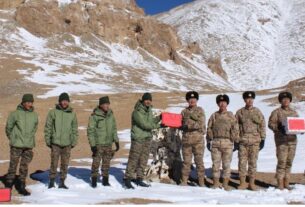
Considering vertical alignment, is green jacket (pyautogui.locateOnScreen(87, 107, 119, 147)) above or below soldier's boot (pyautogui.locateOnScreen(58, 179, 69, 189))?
above

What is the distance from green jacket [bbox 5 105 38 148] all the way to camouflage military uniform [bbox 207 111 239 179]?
436 centimetres

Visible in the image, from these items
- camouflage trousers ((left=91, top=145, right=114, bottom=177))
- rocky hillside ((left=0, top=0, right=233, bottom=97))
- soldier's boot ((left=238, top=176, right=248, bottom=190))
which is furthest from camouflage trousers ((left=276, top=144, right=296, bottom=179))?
rocky hillside ((left=0, top=0, right=233, bottom=97))

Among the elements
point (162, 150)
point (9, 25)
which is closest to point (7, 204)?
point (162, 150)

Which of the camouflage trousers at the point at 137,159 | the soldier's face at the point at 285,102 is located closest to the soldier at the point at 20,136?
the camouflage trousers at the point at 137,159

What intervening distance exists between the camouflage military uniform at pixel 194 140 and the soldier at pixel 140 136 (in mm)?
904

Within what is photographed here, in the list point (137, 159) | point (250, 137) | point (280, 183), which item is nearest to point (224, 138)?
point (250, 137)

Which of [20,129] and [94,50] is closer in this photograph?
[20,129]

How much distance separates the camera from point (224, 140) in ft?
40.3

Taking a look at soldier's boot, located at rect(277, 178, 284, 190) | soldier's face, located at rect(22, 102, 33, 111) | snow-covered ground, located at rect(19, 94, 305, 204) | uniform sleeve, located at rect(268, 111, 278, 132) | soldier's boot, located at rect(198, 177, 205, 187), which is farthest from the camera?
soldier's boot, located at rect(198, 177, 205, 187)

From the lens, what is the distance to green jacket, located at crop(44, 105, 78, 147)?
447 inches

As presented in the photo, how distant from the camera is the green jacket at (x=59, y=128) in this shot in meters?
11.4

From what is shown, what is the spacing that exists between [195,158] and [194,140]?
17.6 inches

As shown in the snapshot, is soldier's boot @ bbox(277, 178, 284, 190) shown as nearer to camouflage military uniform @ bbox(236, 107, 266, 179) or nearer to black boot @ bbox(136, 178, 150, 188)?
camouflage military uniform @ bbox(236, 107, 266, 179)

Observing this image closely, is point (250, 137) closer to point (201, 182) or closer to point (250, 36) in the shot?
point (201, 182)
